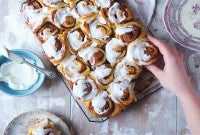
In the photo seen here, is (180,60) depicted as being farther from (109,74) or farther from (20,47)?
(20,47)

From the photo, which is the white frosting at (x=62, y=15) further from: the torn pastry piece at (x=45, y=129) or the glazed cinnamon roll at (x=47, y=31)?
the torn pastry piece at (x=45, y=129)

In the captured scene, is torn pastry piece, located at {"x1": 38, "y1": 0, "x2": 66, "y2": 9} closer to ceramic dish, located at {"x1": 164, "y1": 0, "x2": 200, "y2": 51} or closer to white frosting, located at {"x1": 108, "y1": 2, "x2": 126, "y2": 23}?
white frosting, located at {"x1": 108, "y1": 2, "x2": 126, "y2": 23}

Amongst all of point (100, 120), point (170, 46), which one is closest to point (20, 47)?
point (100, 120)

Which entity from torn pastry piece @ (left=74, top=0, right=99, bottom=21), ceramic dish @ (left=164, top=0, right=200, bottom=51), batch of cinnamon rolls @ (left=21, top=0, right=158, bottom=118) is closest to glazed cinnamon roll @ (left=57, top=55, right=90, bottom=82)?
batch of cinnamon rolls @ (left=21, top=0, right=158, bottom=118)

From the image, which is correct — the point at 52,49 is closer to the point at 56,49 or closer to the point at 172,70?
the point at 56,49

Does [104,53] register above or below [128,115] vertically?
above
